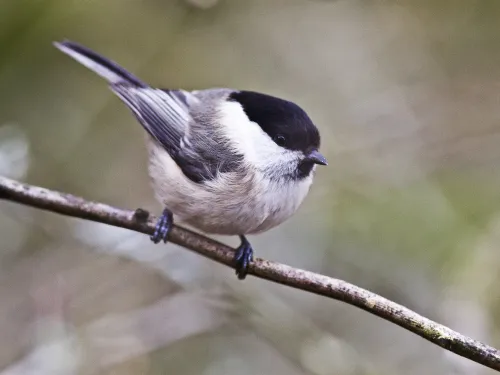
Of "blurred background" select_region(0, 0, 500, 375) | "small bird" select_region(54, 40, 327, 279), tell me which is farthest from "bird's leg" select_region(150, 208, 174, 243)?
"blurred background" select_region(0, 0, 500, 375)

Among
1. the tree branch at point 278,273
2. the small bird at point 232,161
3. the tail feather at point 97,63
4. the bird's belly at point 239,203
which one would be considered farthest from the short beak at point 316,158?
the tail feather at point 97,63

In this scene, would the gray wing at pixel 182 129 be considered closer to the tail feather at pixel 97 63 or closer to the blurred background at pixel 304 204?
the tail feather at pixel 97 63

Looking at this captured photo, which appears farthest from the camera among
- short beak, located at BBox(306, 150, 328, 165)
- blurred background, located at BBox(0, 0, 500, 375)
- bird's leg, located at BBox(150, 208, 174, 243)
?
blurred background, located at BBox(0, 0, 500, 375)

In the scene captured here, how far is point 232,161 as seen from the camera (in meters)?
2.12

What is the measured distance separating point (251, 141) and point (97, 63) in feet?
2.54

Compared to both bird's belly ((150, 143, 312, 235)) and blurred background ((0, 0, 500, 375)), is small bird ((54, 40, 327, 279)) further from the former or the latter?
blurred background ((0, 0, 500, 375))

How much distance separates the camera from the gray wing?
7.08 feet

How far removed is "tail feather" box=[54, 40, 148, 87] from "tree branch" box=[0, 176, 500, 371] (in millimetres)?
704

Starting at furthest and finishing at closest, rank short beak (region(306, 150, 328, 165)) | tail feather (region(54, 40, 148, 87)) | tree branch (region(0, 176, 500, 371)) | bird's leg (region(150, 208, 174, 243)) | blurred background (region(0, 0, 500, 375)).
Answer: blurred background (region(0, 0, 500, 375)) → tail feather (region(54, 40, 148, 87)) → bird's leg (region(150, 208, 174, 243)) → short beak (region(306, 150, 328, 165)) → tree branch (region(0, 176, 500, 371))

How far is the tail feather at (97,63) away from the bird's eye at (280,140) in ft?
2.43

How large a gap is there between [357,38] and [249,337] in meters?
1.86

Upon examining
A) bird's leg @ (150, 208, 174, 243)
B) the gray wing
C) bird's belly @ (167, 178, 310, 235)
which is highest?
the gray wing

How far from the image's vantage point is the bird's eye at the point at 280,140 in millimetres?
2018

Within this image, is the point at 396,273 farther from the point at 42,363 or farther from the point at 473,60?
the point at 42,363
